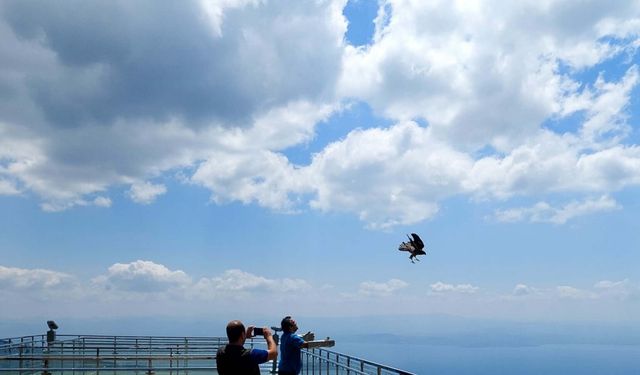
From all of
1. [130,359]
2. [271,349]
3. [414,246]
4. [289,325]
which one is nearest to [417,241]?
[414,246]

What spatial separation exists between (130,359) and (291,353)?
5.87 metres

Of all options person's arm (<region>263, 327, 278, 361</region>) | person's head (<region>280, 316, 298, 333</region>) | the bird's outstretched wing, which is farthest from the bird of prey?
person's arm (<region>263, 327, 278, 361</region>)

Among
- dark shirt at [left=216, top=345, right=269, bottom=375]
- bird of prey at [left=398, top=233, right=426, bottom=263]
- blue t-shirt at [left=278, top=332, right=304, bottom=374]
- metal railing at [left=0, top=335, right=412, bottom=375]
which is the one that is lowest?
metal railing at [left=0, top=335, right=412, bottom=375]

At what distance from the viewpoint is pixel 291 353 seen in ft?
28.9

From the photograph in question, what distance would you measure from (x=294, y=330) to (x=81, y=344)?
16.7 m

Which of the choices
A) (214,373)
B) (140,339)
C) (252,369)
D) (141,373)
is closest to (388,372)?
(252,369)

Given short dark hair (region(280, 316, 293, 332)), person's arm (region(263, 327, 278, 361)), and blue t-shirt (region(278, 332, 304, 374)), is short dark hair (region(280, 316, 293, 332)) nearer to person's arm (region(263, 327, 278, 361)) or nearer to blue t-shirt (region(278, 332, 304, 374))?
blue t-shirt (region(278, 332, 304, 374))

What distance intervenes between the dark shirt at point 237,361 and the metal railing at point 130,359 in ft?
10.3

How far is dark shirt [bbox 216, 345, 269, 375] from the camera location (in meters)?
5.46

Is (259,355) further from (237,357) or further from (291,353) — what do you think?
(291,353)

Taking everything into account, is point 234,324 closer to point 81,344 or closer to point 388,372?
point 388,372

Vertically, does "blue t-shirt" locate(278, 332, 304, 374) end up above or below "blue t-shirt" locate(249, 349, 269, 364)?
below

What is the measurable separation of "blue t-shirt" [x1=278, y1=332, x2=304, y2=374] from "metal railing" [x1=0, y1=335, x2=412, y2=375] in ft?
4.84

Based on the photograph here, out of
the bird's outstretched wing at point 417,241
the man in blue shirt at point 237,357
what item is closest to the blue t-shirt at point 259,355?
the man in blue shirt at point 237,357
